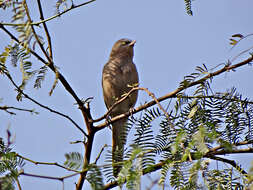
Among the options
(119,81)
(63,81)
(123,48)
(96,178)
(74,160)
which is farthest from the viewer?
(123,48)

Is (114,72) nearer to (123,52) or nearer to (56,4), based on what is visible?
(123,52)

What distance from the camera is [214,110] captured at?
3.00 metres

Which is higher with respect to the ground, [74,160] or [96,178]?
[74,160]

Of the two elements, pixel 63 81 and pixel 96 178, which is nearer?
pixel 96 178

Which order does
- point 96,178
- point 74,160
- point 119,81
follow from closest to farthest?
point 96,178, point 74,160, point 119,81

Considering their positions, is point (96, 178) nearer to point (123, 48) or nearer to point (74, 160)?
point (74, 160)

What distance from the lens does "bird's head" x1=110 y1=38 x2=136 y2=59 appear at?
301 inches

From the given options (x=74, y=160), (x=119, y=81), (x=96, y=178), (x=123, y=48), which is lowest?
(x=96, y=178)

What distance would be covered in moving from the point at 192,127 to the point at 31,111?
158 cm

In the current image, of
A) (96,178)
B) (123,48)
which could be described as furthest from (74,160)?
(123,48)

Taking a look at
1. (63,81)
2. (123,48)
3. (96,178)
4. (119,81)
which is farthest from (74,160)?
(123,48)

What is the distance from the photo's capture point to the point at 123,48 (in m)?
7.78

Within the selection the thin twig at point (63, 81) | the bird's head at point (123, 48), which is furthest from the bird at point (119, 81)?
the thin twig at point (63, 81)

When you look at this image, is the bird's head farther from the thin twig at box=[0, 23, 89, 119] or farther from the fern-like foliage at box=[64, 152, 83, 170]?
the fern-like foliage at box=[64, 152, 83, 170]
